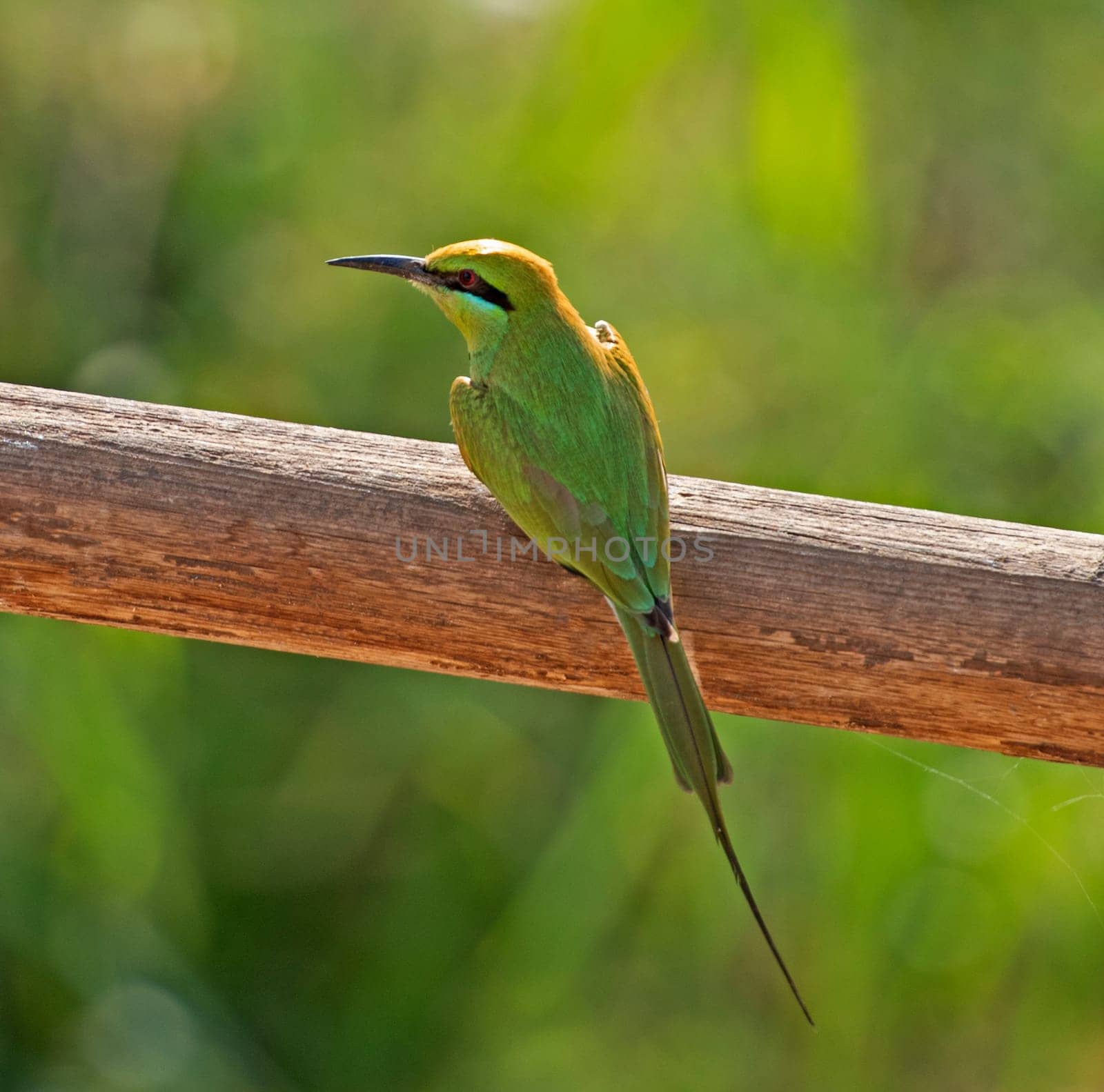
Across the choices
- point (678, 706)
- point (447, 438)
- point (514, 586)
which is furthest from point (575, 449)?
point (447, 438)

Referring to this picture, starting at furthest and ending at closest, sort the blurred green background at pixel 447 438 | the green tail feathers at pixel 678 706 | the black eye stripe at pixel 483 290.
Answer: the blurred green background at pixel 447 438 → the black eye stripe at pixel 483 290 → the green tail feathers at pixel 678 706

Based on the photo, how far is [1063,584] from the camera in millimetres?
1200

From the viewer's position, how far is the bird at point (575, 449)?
3.89 feet

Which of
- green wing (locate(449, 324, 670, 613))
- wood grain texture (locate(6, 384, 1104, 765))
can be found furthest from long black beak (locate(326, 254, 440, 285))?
wood grain texture (locate(6, 384, 1104, 765))

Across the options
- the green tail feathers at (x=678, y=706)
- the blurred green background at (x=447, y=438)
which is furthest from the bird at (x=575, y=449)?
the blurred green background at (x=447, y=438)

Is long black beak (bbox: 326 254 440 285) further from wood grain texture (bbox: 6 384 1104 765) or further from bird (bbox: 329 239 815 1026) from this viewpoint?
wood grain texture (bbox: 6 384 1104 765)

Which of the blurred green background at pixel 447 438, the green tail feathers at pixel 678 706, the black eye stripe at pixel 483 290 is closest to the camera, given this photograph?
the green tail feathers at pixel 678 706

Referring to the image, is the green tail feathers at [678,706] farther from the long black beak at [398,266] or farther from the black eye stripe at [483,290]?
the long black beak at [398,266]

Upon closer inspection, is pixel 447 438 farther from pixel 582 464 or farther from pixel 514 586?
pixel 514 586

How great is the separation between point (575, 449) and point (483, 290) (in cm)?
26

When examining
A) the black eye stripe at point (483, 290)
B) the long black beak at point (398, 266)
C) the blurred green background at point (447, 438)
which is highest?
the black eye stripe at point (483, 290)

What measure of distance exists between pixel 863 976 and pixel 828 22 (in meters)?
1.84

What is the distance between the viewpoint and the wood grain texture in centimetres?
119

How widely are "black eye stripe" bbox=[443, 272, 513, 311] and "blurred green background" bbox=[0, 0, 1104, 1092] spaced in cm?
102
